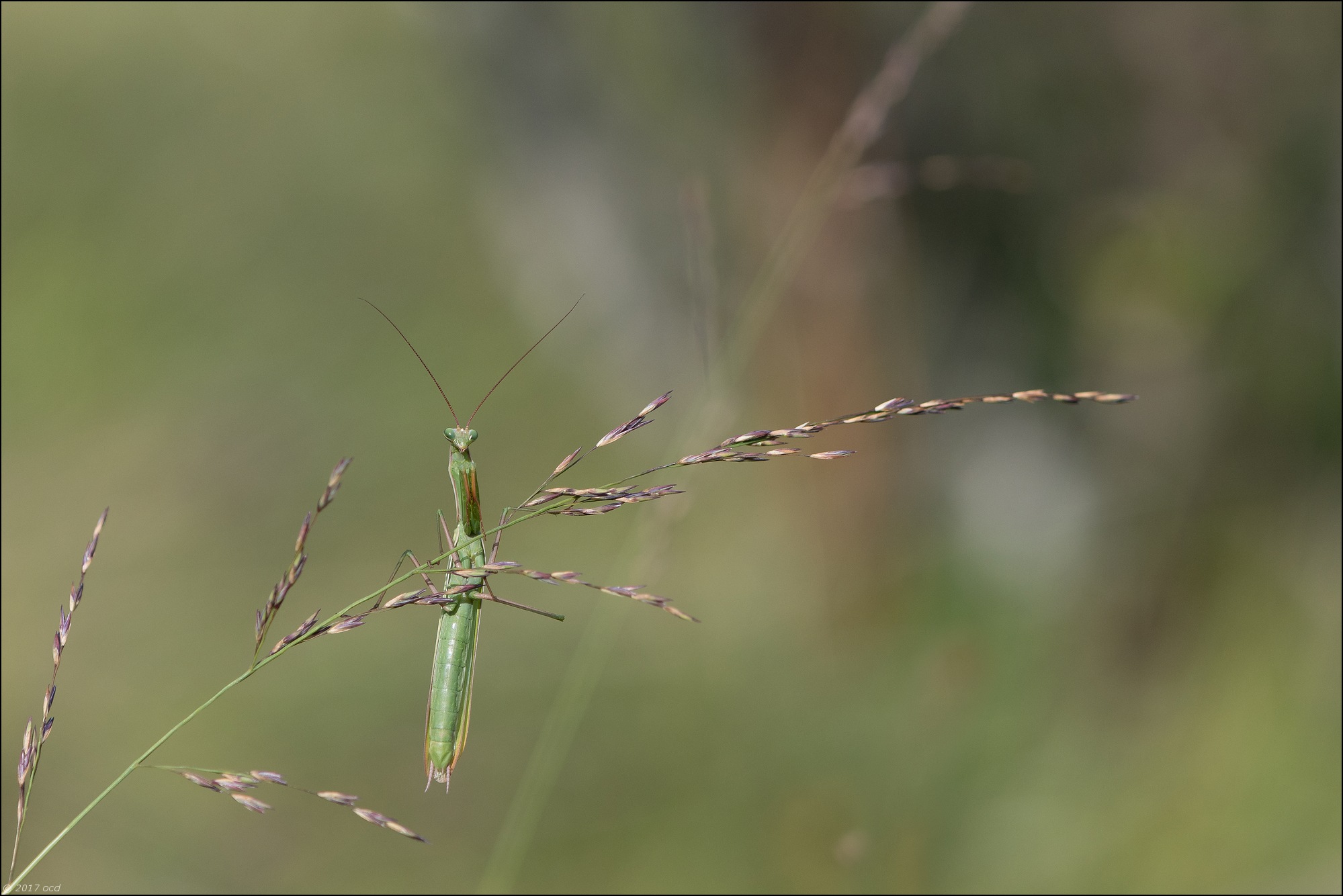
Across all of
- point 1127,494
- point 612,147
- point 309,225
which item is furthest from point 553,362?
point 1127,494

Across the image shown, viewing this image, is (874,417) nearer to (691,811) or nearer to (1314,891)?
(691,811)

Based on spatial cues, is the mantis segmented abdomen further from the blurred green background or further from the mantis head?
the blurred green background

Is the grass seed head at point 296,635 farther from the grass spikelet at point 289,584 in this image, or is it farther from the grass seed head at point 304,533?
the grass seed head at point 304,533

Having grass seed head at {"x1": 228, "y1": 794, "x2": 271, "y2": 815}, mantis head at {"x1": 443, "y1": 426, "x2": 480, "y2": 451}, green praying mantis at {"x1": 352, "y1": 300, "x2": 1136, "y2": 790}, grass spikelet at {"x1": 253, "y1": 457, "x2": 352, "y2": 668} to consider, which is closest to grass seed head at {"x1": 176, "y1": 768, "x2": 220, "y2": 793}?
grass seed head at {"x1": 228, "y1": 794, "x2": 271, "y2": 815}

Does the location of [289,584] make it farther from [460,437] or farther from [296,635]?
[460,437]

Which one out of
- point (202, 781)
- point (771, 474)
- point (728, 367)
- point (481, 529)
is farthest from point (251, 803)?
point (771, 474)

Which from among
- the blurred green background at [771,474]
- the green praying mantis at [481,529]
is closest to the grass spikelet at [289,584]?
the green praying mantis at [481,529]
